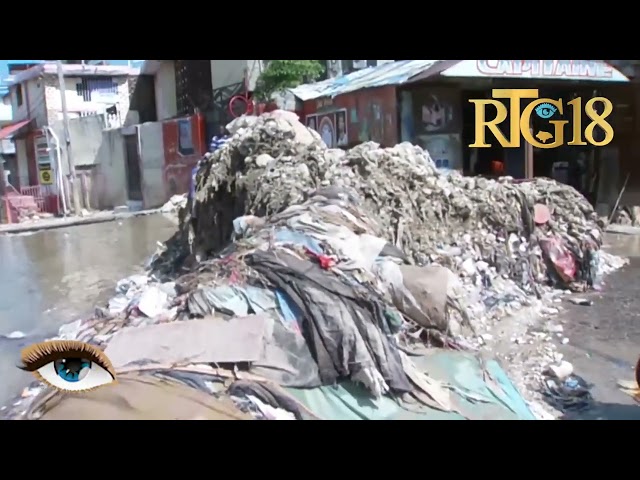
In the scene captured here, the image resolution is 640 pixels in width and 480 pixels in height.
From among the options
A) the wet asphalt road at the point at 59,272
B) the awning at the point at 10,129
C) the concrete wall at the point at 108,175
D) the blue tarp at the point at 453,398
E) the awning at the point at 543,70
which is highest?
the awning at the point at 543,70

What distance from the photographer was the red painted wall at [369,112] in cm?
364

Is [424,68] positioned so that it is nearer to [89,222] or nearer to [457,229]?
[457,229]

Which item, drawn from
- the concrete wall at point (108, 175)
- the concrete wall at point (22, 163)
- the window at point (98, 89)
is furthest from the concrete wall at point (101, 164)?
the concrete wall at point (22, 163)

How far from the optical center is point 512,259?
412 centimetres

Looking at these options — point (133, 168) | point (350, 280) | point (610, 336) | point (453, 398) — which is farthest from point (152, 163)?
point (610, 336)

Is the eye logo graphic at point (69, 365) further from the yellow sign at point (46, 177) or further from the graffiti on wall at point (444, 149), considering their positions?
the graffiti on wall at point (444, 149)

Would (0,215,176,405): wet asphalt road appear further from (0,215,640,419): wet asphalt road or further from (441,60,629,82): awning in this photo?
(441,60,629,82): awning

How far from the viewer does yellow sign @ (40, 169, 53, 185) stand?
357 cm

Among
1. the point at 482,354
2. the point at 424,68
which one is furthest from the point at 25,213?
the point at 482,354

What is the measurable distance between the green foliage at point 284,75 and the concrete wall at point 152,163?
0.67 m

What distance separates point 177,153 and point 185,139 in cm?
11

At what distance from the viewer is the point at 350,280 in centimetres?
323
